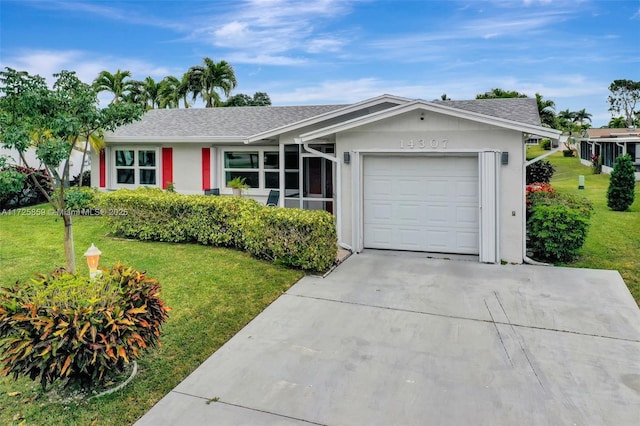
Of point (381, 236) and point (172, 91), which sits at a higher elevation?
point (172, 91)

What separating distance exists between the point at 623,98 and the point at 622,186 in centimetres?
8062

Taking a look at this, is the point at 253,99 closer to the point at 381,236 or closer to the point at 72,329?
the point at 381,236

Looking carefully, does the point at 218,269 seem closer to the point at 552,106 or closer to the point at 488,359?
the point at 488,359

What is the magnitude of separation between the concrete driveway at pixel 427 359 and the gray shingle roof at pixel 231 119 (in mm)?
7262

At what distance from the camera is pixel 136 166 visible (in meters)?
16.0

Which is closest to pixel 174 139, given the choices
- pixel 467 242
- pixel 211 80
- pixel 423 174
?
pixel 423 174

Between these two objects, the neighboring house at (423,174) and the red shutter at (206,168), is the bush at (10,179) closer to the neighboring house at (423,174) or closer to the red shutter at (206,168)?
the neighboring house at (423,174)

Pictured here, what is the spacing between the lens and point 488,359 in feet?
16.5

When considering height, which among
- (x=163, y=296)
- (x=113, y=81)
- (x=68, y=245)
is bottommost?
(x=163, y=296)

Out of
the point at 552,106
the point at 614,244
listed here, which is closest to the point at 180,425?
the point at 614,244

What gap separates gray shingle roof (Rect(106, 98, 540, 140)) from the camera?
540 inches

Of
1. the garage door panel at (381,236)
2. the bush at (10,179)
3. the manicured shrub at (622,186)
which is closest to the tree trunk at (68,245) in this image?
the bush at (10,179)

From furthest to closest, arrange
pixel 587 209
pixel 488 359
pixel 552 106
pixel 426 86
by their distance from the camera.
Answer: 1. pixel 552 106
2. pixel 426 86
3. pixel 587 209
4. pixel 488 359

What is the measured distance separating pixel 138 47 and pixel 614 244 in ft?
68.0
